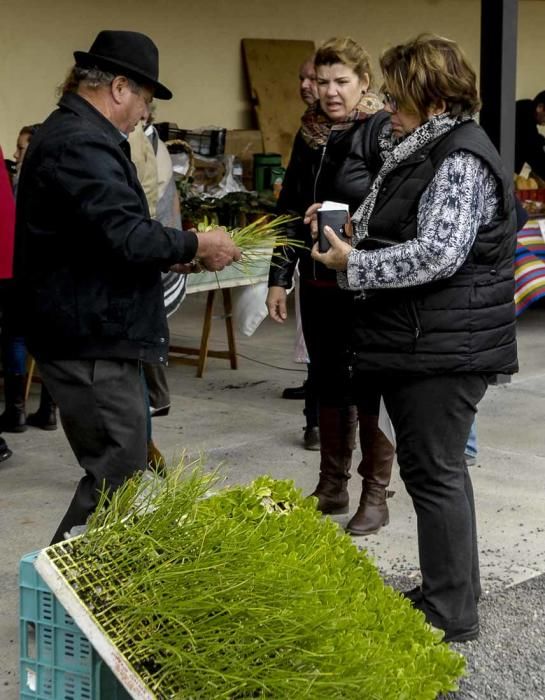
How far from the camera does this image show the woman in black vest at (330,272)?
4551mm

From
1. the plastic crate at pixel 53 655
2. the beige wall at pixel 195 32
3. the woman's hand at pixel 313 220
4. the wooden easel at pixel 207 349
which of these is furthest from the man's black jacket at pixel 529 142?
the plastic crate at pixel 53 655

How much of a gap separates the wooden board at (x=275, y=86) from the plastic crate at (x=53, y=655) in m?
8.86

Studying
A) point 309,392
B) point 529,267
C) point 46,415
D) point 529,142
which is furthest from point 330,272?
point 529,142

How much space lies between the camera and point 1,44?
962 cm

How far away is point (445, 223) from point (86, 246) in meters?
1.03

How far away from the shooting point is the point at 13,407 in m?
6.32

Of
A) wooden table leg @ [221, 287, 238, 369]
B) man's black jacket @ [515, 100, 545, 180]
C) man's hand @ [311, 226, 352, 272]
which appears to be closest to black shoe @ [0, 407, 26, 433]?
wooden table leg @ [221, 287, 238, 369]

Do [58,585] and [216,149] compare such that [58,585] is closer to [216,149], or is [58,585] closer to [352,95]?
[352,95]

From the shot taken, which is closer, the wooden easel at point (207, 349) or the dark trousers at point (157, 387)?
the dark trousers at point (157, 387)

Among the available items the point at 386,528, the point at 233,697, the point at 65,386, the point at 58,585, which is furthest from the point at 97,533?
the point at 386,528

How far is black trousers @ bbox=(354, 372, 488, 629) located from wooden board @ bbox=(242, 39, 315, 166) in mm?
8177

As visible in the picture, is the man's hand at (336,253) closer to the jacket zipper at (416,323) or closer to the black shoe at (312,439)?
A: the jacket zipper at (416,323)

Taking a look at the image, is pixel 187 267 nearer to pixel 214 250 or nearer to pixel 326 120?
pixel 214 250

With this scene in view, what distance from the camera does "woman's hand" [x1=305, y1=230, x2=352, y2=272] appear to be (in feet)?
11.8
